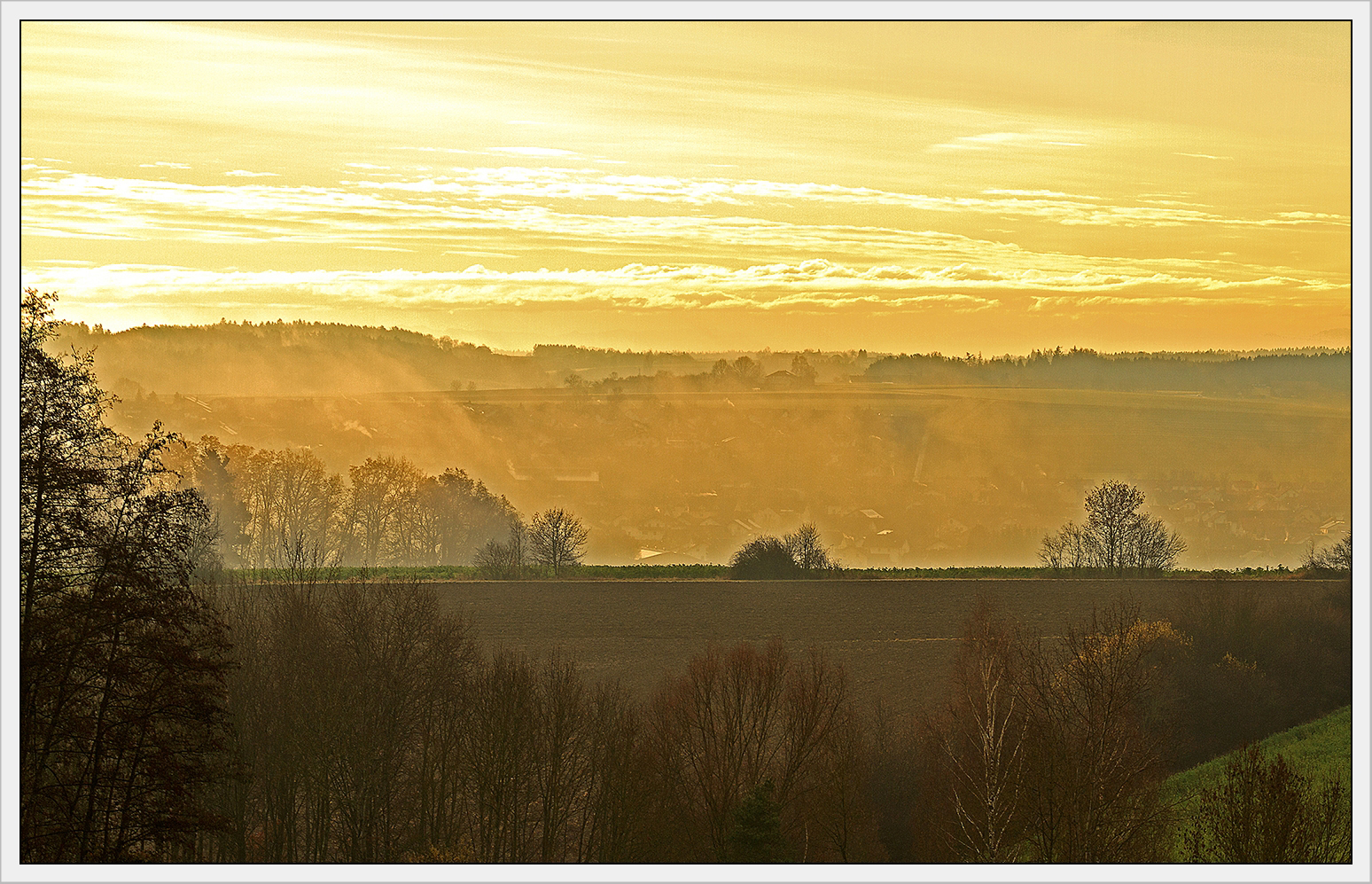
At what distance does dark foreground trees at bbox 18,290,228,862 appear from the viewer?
1470cm

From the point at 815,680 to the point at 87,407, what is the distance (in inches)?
734

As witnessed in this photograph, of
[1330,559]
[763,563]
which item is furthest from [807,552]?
[1330,559]

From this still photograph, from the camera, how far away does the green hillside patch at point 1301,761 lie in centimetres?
2510

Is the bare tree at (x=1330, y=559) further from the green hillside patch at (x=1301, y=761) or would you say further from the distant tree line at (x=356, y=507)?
the distant tree line at (x=356, y=507)

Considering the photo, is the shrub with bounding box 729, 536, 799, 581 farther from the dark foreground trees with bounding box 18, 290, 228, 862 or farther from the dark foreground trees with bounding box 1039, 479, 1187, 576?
the dark foreground trees with bounding box 18, 290, 228, 862

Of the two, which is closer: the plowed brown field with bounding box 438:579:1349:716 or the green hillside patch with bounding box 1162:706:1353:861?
the green hillside patch with bounding box 1162:706:1353:861

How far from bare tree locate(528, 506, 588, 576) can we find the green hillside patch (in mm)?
22144

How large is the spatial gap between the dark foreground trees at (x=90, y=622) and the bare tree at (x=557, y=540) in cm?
2748

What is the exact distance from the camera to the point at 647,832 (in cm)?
2345

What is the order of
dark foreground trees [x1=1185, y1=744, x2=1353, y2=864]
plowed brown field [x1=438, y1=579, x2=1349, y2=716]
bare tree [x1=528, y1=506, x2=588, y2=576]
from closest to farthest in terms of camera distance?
1. dark foreground trees [x1=1185, y1=744, x2=1353, y2=864]
2. plowed brown field [x1=438, y1=579, x2=1349, y2=716]
3. bare tree [x1=528, y1=506, x2=588, y2=576]

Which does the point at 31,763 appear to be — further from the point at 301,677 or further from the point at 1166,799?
the point at 1166,799

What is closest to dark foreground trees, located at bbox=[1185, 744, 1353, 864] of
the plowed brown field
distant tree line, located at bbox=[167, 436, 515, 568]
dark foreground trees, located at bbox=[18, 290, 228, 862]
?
the plowed brown field

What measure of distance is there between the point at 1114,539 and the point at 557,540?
22.4 metres

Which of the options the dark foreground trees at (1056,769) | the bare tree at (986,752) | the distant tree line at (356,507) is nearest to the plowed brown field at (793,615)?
the bare tree at (986,752)
